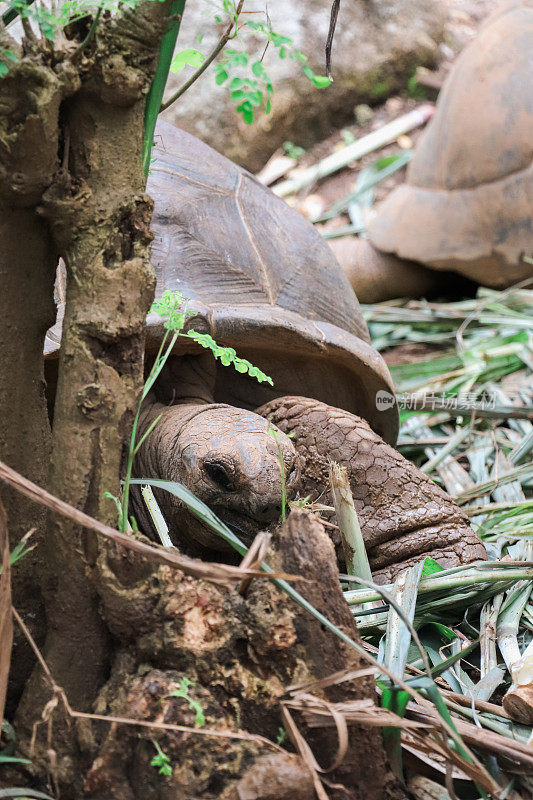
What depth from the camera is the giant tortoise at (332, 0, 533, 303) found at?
5039mm

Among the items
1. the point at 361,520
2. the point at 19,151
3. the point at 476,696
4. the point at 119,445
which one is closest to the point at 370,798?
the point at 476,696

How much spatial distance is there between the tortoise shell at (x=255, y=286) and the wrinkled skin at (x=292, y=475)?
0.63 ft

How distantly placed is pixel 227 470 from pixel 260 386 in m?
0.73

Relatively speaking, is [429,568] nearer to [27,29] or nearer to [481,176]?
[27,29]

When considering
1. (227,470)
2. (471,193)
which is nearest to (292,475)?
(227,470)

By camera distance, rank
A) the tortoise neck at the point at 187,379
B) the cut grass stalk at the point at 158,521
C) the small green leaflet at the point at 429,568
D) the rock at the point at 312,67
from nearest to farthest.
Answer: the cut grass stalk at the point at 158,521 < the small green leaflet at the point at 429,568 < the tortoise neck at the point at 187,379 < the rock at the point at 312,67

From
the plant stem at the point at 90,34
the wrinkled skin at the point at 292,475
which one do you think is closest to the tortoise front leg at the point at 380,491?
the wrinkled skin at the point at 292,475

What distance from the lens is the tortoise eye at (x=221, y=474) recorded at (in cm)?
210

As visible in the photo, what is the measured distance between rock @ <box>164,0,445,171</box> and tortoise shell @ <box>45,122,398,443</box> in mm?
3765

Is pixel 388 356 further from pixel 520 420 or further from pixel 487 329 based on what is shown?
pixel 520 420

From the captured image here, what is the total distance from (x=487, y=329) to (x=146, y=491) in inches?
125

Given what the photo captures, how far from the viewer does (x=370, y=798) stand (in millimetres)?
1282

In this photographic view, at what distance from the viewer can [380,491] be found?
2.52 metres

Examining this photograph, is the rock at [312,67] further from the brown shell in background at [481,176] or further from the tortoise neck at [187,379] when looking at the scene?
the tortoise neck at [187,379]
